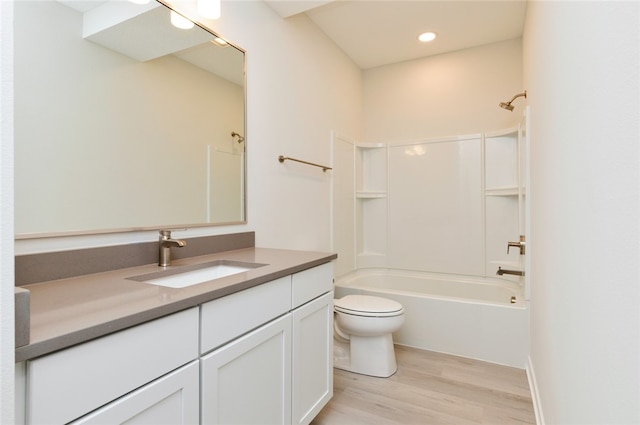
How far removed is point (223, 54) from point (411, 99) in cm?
220

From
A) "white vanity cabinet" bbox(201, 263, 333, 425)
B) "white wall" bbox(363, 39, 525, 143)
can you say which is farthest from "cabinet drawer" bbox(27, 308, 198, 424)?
"white wall" bbox(363, 39, 525, 143)

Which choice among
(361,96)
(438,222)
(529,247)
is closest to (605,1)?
(529,247)

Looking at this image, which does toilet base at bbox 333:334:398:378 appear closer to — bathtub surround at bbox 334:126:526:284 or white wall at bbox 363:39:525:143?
bathtub surround at bbox 334:126:526:284

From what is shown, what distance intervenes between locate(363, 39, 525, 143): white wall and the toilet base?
2.07m

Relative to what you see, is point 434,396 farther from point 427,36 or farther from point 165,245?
point 427,36

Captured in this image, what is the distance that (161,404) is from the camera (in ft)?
2.74

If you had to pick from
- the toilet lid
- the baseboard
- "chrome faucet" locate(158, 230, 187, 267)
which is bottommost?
the baseboard

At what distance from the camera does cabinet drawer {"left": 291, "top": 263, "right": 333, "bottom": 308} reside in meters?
1.40

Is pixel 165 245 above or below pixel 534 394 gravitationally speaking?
above

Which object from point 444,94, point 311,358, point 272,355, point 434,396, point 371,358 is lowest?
point 434,396

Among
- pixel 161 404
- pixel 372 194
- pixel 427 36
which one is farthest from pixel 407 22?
pixel 161 404

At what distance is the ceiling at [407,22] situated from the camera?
2393mm

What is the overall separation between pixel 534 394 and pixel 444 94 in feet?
8.42

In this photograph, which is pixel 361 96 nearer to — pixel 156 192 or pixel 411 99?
pixel 411 99
